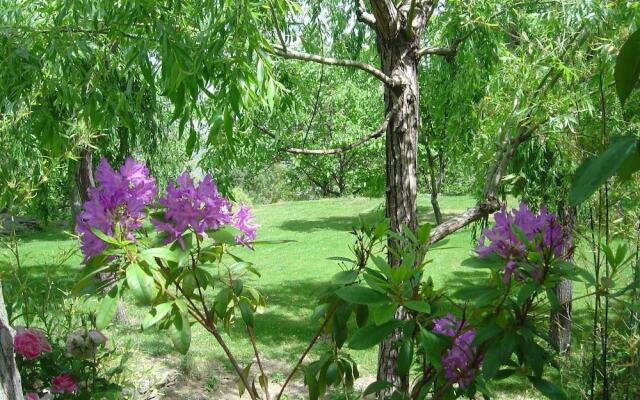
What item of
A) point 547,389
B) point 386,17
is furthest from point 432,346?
point 386,17

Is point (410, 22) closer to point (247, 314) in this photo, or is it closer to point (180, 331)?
point (247, 314)

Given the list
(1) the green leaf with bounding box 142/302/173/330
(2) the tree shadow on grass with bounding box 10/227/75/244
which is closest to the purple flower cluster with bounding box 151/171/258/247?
(1) the green leaf with bounding box 142/302/173/330

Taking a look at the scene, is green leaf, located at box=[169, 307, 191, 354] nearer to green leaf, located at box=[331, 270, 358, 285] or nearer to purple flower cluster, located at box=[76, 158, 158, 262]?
purple flower cluster, located at box=[76, 158, 158, 262]

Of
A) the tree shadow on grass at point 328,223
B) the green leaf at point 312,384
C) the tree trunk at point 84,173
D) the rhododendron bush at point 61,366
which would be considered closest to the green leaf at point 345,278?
the green leaf at point 312,384

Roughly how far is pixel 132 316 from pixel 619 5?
7027mm

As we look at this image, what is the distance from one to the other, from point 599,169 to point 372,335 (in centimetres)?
→ 70

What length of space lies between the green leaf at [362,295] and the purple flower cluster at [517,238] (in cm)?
20

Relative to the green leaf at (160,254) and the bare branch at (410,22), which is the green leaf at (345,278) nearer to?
the green leaf at (160,254)

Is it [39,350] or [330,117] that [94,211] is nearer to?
[39,350]

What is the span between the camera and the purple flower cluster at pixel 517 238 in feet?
3.22

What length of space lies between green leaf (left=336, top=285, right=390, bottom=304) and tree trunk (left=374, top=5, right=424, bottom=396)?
1.80m

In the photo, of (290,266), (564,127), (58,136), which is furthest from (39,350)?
(290,266)

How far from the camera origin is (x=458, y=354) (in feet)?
3.67

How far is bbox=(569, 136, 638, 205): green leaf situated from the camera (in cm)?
41
